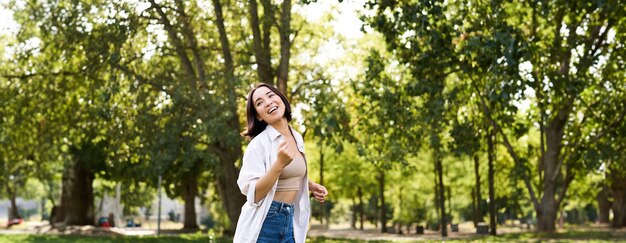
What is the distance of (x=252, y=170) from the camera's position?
461 cm

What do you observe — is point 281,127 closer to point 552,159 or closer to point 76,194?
point 552,159

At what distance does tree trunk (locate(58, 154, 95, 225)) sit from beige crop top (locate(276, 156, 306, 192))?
115 ft

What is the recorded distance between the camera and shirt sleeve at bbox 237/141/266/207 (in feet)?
14.9

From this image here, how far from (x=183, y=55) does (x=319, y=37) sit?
6.22 metres

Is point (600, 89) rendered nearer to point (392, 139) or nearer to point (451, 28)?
point (392, 139)

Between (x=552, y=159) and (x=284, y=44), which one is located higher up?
(x=284, y=44)

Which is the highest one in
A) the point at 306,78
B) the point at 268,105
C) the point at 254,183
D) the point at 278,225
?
the point at 306,78

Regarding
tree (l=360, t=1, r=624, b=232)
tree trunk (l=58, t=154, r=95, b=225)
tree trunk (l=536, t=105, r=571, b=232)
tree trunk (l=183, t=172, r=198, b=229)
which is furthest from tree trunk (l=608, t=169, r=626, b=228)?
tree trunk (l=58, t=154, r=95, b=225)

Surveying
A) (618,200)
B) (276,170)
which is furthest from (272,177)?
(618,200)

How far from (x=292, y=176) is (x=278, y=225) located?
318 millimetres

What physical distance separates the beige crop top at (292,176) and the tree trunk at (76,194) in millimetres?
35087

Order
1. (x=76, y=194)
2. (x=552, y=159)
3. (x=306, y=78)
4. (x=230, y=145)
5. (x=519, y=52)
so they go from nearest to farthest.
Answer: (x=519, y=52)
(x=230, y=145)
(x=552, y=159)
(x=306, y=78)
(x=76, y=194)

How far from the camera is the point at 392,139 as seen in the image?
22656mm

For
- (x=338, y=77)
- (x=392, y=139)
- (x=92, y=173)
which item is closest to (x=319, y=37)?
(x=338, y=77)
